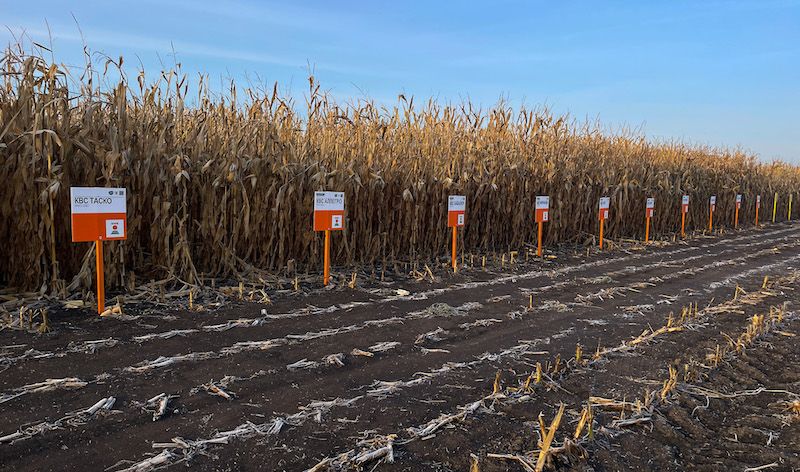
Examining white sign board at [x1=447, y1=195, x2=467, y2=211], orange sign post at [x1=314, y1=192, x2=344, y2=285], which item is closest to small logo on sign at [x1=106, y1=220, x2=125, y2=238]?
orange sign post at [x1=314, y1=192, x2=344, y2=285]

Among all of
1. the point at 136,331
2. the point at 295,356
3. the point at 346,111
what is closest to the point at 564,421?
the point at 295,356

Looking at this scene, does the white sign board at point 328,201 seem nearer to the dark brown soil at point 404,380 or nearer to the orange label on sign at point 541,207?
the dark brown soil at point 404,380

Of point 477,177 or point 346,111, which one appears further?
point 477,177

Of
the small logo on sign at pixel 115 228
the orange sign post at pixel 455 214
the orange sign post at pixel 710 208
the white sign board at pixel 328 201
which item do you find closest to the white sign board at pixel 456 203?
the orange sign post at pixel 455 214

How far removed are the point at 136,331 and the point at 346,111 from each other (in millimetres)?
5473

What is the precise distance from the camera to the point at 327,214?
7.16 meters

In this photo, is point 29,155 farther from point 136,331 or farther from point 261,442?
point 261,442

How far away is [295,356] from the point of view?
4.36 metres

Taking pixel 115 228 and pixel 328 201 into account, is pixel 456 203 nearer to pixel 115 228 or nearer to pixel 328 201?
pixel 328 201

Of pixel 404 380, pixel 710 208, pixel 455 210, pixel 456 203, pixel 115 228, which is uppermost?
pixel 710 208

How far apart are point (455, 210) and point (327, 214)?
95.8 inches

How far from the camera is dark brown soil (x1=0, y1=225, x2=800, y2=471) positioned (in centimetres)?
289

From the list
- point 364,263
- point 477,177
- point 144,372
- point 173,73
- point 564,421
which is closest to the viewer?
point 564,421

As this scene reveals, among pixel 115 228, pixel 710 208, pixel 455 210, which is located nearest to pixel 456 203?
pixel 455 210
